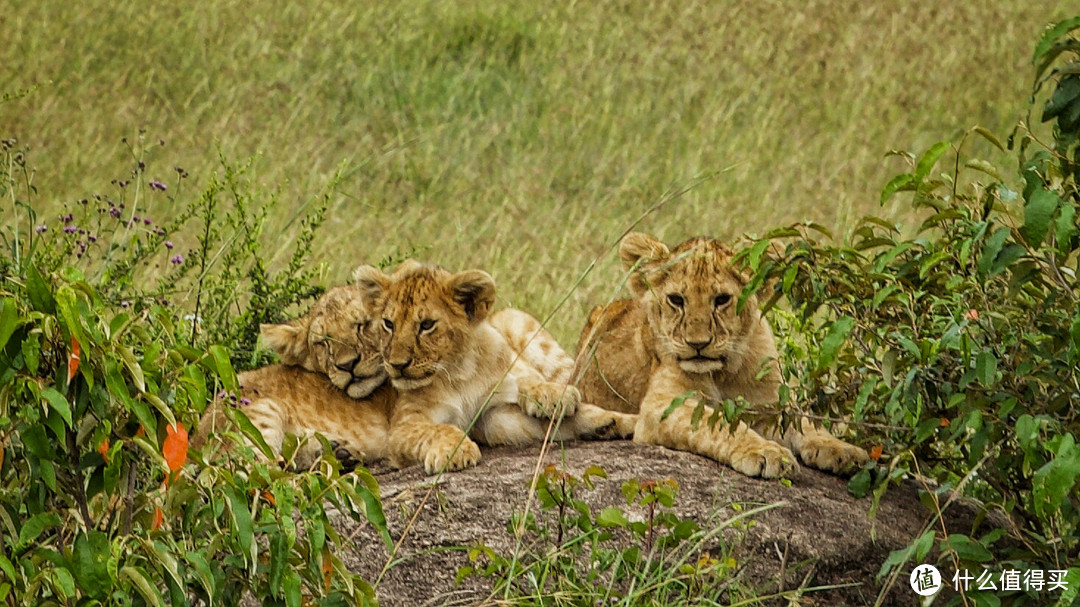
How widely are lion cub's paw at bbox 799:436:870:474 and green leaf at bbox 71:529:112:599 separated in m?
3.12

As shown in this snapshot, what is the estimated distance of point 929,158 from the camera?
168 inches

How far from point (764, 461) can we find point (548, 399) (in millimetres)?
1090

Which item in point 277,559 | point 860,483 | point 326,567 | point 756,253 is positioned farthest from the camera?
point 860,483

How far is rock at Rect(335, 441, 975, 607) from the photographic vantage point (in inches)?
190

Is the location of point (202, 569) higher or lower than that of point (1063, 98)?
lower

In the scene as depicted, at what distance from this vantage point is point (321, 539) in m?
3.57

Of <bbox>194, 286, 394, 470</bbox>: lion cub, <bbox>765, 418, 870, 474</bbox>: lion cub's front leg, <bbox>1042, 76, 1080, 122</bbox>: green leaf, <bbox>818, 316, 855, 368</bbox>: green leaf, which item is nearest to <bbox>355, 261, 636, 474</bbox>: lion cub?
<bbox>194, 286, 394, 470</bbox>: lion cub

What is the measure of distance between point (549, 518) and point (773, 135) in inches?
384

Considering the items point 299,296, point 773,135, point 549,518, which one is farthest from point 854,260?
point 773,135

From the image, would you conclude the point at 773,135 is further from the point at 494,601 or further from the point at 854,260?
the point at 494,601

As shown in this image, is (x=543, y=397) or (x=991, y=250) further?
(x=543, y=397)

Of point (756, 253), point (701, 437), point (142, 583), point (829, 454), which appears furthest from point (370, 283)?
point (142, 583)

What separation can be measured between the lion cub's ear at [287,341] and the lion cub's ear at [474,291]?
2.16 feet

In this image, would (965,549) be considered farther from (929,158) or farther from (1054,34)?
(1054,34)
